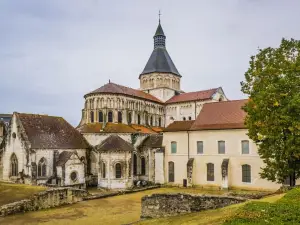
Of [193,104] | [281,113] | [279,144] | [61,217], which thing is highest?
[193,104]

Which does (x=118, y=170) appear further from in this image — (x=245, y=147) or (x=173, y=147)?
(x=245, y=147)

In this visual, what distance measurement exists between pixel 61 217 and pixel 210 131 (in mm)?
22325

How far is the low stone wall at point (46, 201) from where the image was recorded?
24.9 meters

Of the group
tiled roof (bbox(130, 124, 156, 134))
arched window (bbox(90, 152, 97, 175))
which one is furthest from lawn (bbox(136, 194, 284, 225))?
tiled roof (bbox(130, 124, 156, 134))

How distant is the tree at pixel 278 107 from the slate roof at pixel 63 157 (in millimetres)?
25531

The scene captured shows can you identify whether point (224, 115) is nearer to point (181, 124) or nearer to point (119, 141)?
point (181, 124)

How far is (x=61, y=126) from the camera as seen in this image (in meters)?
45.4

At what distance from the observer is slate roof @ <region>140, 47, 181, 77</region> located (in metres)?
65.8

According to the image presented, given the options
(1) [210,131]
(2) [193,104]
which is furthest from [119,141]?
(2) [193,104]

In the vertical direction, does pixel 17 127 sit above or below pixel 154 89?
below

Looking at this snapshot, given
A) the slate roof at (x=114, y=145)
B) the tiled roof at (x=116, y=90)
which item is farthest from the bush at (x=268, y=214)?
the tiled roof at (x=116, y=90)

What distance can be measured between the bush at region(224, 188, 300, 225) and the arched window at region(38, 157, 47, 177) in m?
32.1

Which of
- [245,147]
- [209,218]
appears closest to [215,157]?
[245,147]

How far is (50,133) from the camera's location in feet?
140
